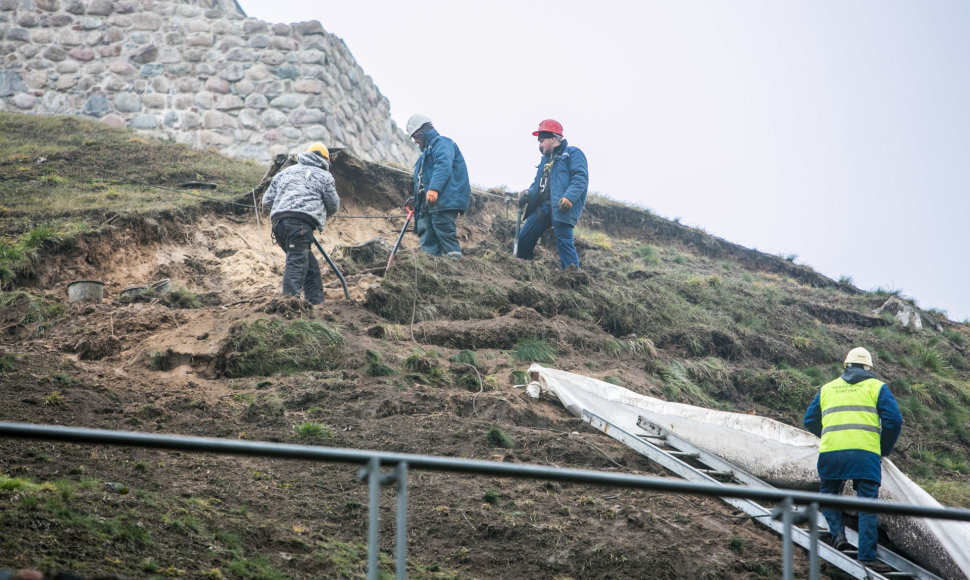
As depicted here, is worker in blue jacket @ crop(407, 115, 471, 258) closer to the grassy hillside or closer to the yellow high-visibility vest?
the grassy hillside

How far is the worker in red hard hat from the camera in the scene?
11.8 meters

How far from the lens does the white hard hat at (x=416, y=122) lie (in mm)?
11820

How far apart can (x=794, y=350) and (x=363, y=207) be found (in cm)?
743

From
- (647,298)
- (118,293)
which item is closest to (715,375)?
(647,298)

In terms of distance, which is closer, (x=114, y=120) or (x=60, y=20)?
(x=114, y=120)

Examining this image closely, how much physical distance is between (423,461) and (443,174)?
886 cm

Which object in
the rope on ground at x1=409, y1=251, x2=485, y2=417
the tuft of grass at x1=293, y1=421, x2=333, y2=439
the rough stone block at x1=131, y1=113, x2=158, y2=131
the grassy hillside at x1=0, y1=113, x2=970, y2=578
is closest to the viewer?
the grassy hillside at x1=0, y1=113, x2=970, y2=578

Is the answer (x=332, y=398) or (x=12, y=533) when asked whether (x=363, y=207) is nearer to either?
(x=332, y=398)

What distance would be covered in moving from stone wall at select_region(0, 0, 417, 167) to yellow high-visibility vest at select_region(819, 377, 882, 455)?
1296 cm

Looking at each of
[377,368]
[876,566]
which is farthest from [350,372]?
[876,566]

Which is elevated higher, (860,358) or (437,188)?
Answer: (437,188)

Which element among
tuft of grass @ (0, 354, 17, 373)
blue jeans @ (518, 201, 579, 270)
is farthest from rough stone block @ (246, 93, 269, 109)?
tuft of grass @ (0, 354, 17, 373)

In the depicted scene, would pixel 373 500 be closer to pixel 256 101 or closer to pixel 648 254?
pixel 648 254

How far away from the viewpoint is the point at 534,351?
10031 mm
